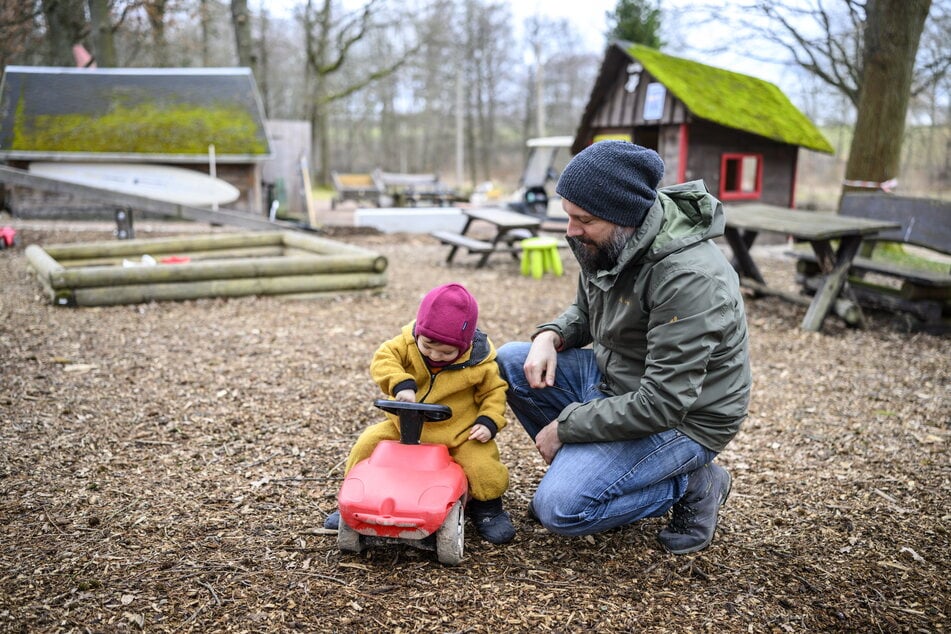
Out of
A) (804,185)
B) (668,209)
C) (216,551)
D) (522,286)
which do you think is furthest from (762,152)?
(804,185)

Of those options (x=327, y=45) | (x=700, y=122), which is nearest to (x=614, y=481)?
(x=700, y=122)

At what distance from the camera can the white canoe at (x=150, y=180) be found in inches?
551

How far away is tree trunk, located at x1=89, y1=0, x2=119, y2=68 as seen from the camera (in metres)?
16.2

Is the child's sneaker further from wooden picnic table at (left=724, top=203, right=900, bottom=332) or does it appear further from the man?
wooden picnic table at (left=724, top=203, right=900, bottom=332)

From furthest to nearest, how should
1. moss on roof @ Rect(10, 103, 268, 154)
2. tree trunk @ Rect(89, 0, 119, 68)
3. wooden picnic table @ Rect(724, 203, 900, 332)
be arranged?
tree trunk @ Rect(89, 0, 119, 68) → moss on roof @ Rect(10, 103, 268, 154) → wooden picnic table @ Rect(724, 203, 900, 332)

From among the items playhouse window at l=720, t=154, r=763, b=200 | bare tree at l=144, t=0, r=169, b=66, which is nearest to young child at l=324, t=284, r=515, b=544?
playhouse window at l=720, t=154, r=763, b=200

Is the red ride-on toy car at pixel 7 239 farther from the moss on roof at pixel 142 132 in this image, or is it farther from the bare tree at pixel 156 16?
the bare tree at pixel 156 16

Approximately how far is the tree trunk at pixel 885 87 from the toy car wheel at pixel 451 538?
A: 8245mm

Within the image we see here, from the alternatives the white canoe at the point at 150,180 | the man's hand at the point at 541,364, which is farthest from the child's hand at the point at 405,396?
the white canoe at the point at 150,180

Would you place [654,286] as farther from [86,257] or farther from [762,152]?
[762,152]

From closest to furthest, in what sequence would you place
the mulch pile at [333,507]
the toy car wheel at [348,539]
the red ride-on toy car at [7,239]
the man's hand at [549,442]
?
the mulch pile at [333,507], the toy car wheel at [348,539], the man's hand at [549,442], the red ride-on toy car at [7,239]

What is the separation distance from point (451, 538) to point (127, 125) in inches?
562

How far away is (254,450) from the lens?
382 cm

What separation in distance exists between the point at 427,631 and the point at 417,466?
56 cm
